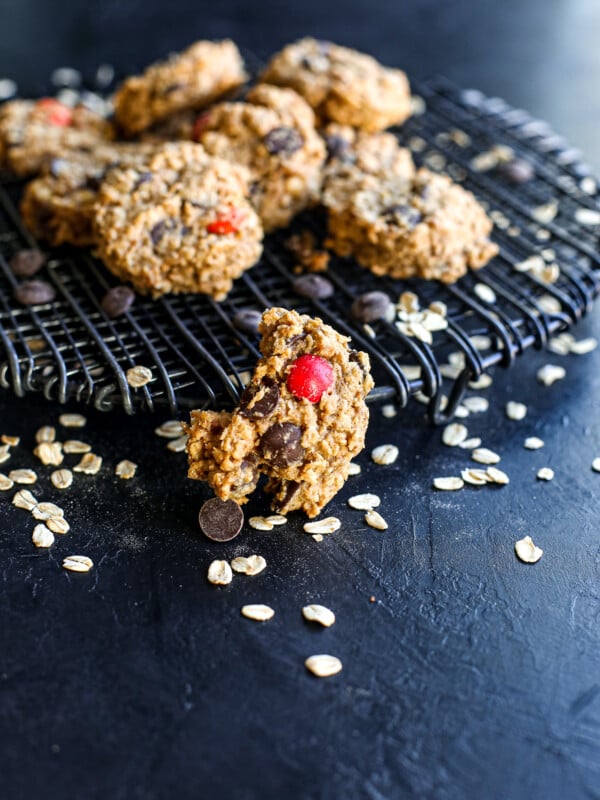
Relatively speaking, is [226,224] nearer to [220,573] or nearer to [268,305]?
[268,305]

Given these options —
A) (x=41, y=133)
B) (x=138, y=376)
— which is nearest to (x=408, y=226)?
(x=138, y=376)

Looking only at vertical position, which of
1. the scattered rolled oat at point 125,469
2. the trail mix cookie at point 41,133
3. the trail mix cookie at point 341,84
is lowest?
the scattered rolled oat at point 125,469

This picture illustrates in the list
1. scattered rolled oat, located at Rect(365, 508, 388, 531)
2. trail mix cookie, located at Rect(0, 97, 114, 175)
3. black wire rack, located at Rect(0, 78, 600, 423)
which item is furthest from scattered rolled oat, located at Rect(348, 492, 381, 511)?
trail mix cookie, located at Rect(0, 97, 114, 175)

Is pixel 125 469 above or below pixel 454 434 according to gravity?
below

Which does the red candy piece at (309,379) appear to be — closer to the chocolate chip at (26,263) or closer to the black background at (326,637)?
the black background at (326,637)

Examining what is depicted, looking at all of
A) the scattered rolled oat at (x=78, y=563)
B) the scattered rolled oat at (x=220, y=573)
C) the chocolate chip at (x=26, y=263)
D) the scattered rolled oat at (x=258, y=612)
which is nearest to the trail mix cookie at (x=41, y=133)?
the chocolate chip at (x=26, y=263)

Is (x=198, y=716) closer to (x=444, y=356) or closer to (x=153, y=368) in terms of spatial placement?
(x=153, y=368)

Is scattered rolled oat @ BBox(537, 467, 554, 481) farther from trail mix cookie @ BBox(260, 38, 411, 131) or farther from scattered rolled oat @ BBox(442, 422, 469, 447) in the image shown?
trail mix cookie @ BBox(260, 38, 411, 131)
